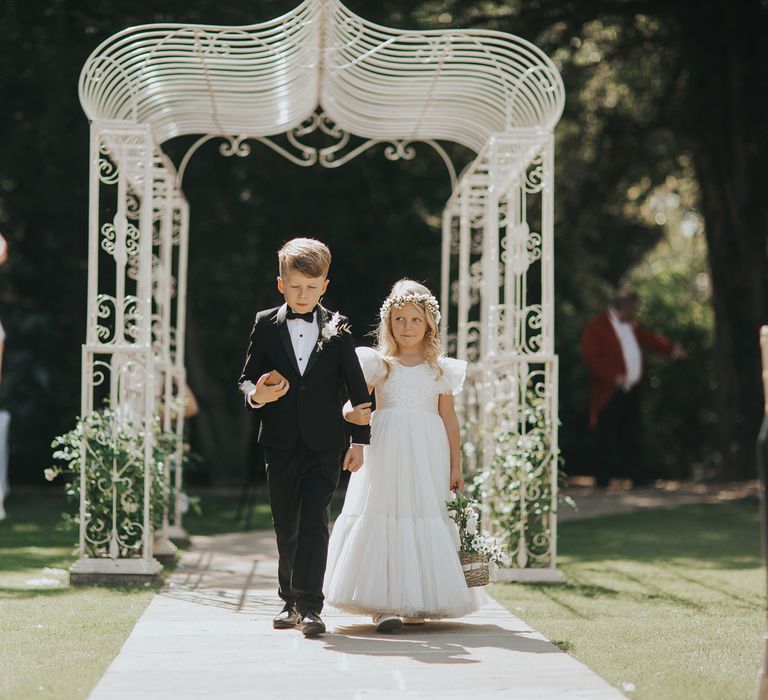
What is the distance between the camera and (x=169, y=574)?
26.3 ft

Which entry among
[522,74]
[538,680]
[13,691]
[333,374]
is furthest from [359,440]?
[522,74]

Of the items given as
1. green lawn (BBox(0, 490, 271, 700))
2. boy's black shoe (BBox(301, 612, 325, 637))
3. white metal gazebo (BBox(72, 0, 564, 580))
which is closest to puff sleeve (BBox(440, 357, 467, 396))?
boy's black shoe (BBox(301, 612, 325, 637))

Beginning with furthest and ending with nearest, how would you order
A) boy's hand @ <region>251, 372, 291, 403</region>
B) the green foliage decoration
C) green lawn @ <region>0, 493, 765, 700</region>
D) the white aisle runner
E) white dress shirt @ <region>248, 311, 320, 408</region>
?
the green foliage decoration < white dress shirt @ <region>248, 311, 320, 408</region> < boy's hand @ <region>251, 372, 291, 403</region> < green lawn @ <region>0, 493, 765, 700</region> < the white aisle runner

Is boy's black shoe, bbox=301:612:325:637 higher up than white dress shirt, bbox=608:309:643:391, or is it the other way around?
white dress shirt, bbox=608:309:643:391

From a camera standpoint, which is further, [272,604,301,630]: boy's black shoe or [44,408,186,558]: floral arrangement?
[44,408,186,558]: floral arrangement

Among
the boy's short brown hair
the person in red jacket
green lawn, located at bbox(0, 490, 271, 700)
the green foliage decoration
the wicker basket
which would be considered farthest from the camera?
the person in red jacket

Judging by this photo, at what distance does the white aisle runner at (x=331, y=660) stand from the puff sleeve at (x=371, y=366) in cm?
120

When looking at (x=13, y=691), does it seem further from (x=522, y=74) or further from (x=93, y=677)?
(x=522, y=74)

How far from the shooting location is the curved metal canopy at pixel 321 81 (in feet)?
24.8

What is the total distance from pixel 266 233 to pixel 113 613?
336 inches

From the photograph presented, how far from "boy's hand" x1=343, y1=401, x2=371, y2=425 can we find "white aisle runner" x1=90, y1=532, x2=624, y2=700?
0.98 metres

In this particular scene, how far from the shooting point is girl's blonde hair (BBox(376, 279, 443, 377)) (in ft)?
20.1

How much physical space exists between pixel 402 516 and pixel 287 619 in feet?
2.39

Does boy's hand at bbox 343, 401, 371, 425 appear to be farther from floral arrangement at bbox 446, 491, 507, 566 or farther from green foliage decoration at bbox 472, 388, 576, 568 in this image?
green foliage decoration at bbox 472, 388, 576, 568
